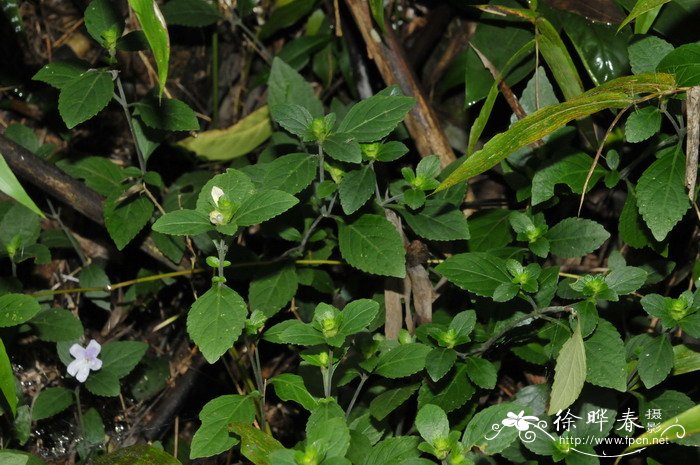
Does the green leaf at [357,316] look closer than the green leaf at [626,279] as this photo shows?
Yes

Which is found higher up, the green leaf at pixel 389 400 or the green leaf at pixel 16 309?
the green leaf at pixel 16 309

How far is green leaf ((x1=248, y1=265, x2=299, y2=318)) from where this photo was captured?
2.06m

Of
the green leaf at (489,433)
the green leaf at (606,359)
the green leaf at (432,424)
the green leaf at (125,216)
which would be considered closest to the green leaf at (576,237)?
the green leaf at (606,359)

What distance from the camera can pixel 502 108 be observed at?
252 cm

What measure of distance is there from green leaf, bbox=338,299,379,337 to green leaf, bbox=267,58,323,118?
834 millimetres

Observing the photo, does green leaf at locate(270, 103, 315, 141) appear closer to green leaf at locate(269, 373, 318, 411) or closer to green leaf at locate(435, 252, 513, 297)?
green leaf at locate(435, 252, 513, 297)

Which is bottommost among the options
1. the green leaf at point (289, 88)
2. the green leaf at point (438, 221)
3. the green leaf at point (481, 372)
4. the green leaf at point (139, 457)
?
the green leaf at point (139, 457)

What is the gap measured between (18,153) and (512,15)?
57.4 inches

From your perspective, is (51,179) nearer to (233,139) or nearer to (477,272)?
(233,139)

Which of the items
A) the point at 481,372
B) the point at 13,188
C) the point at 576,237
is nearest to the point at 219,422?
the point at 481,372

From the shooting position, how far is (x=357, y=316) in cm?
170

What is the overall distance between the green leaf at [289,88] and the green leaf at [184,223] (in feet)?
2.55

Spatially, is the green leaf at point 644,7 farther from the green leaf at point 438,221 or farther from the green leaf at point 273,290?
the green leaf at point 273,290

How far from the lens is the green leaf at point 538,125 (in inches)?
61.6
